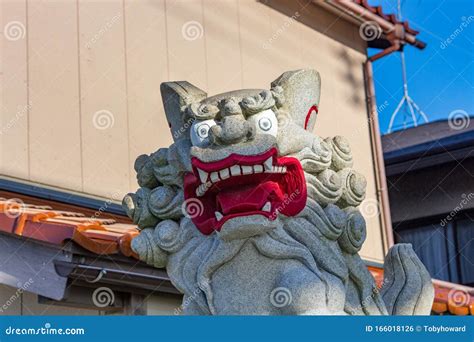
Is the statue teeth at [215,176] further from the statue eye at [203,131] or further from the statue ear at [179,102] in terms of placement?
the statue ear at [179,102]

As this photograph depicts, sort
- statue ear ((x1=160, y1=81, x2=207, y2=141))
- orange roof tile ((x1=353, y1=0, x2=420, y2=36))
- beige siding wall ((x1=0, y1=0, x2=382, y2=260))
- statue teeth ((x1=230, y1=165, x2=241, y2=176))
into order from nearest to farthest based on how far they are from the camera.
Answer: statue teeth ((x1=230, y1=165, x2=241, y2=176)), statue ear ((x1=160, y1=81, x2=207, y2=141)), beige siding wall ((x1=0, y1=0, x2=382, y2=260)), orange roof tile ((x1=353, y1=0, x2=420, y2=36))

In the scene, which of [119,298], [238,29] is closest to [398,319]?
[119,298]

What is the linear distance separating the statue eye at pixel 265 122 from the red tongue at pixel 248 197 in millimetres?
215

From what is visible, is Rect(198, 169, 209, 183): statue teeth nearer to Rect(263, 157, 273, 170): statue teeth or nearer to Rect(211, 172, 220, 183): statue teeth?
Rect(211, 172, 220, 183): statue teeth

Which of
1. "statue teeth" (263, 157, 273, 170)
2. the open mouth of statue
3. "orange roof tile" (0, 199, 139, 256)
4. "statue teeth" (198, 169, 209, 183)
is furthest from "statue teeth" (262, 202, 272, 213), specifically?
"orange roof tile" (0, 199, 139, 256)

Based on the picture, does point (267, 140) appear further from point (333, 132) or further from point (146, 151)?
point (333, 132)

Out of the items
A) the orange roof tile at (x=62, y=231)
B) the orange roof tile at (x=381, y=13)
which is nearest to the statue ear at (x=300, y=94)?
the orange roof tile at (x=62, y=231)

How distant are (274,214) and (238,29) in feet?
15.6

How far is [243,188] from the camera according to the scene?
3.75m

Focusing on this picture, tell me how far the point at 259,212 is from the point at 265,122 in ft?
1.23

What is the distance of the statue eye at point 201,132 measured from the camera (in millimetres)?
3781

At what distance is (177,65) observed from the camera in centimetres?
766

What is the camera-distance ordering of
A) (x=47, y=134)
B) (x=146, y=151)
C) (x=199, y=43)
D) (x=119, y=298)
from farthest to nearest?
1. (x=199, y=43)
2. (x=146, y=151)
3. (x=47, y=134)
4. (x=119, y=298)

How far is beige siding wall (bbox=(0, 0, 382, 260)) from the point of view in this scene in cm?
664
